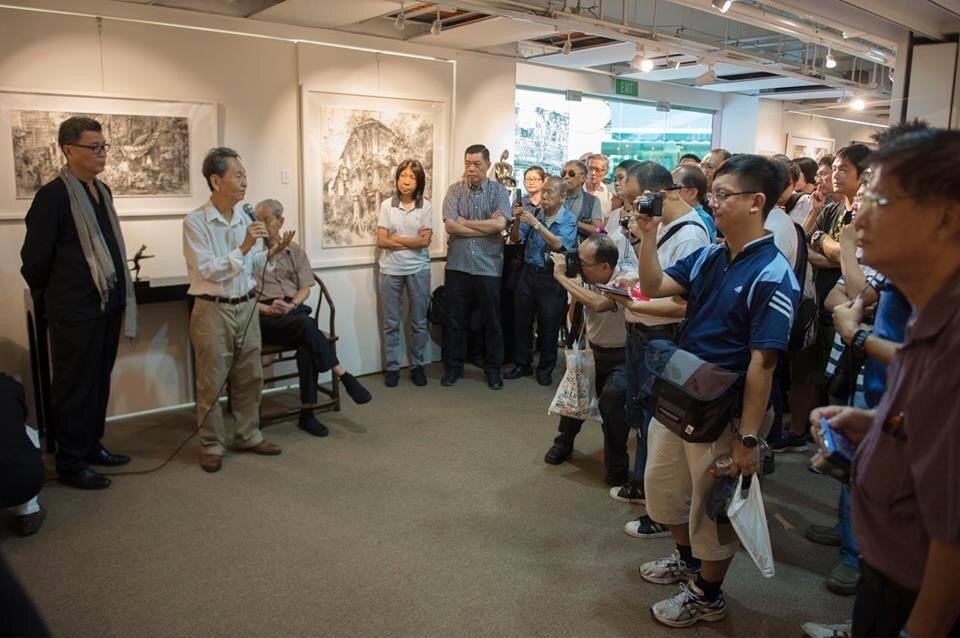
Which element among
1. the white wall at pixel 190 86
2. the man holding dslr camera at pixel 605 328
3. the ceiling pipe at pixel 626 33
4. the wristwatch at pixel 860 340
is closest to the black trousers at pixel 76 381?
the white wall at pixel 190 86

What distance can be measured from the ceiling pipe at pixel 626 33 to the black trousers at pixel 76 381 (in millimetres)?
2744

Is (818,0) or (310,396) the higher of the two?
(818,0)

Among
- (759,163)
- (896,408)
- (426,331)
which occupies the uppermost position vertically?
(759,163)

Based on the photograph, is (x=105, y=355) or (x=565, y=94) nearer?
(x=105, y=355)

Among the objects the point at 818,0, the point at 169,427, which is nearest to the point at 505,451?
the point at 169,427

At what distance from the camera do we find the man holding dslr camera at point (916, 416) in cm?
115

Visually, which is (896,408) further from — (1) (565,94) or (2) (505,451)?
(1) (565,94)

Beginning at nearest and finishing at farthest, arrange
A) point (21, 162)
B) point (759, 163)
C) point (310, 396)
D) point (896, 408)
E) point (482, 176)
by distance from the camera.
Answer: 1. point (896, 408)
2. point (759, 163)
3. point (21, 162)
4. point (310, 396)
5. point (482, 176)

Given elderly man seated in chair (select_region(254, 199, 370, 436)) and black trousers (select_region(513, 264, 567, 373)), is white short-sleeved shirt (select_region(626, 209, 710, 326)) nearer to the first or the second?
elderly man seated in chair (select_region(254, 199, 370, 436))

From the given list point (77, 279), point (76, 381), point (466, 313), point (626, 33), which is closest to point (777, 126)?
point (626, 33)

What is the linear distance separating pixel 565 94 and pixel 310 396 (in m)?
4.95

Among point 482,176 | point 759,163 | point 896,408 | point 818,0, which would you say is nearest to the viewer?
point 896,408

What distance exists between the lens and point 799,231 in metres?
3.61

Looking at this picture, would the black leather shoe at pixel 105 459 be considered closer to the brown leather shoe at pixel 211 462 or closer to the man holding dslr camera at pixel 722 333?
the brown leather shoe at pixel 211 462
